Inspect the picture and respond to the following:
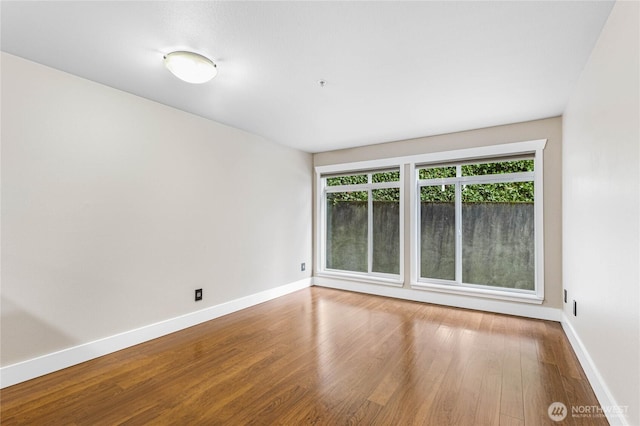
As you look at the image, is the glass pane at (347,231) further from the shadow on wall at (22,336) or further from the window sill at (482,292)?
the shadow on wall at (22,336)

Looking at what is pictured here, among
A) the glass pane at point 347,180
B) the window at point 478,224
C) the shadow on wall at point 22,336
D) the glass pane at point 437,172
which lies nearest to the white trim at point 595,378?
the window at point 478,224

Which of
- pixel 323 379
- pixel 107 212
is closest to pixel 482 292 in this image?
pixel 323 379

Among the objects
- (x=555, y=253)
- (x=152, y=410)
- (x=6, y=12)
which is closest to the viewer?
(x=6, y=12)

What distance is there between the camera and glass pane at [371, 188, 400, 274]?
14.8ft

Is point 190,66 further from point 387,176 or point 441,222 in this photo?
point 441,222

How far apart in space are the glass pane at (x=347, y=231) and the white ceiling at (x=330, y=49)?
2042 millimetres

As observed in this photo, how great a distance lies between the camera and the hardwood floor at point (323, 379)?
5.87 feet

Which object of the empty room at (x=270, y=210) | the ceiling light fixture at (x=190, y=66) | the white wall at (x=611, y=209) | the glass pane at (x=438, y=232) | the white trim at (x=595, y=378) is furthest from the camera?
the glass pane at (x=438, y=232)

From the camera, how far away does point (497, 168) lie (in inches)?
149

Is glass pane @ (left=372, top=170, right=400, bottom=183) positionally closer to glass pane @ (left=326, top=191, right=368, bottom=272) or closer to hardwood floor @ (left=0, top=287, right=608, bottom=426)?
glass pane @ (left=326, top=191, right=368, bottom=272)

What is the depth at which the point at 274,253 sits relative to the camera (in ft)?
14.4

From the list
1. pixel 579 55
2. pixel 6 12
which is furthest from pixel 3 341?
pixel 579 55

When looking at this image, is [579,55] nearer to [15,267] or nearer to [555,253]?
[555,253]

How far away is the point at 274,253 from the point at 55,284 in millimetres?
2511
